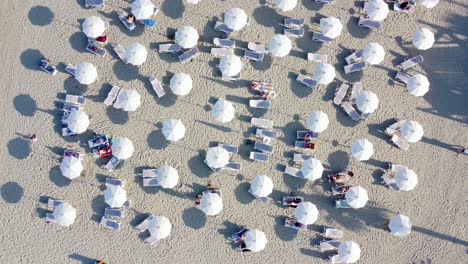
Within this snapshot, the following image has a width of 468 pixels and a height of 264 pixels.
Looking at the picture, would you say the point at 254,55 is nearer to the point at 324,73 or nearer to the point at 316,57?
the point at 316,57

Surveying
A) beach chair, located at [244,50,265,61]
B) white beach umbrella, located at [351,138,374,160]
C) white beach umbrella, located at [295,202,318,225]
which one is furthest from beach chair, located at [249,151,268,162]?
beach chair, located at [244,50,265,61]

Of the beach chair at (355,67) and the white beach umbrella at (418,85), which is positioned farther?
the beach chair at (355,67)

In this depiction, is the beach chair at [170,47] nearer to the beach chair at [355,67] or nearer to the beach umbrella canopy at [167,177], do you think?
the beach umbrella canopy at [167,177]

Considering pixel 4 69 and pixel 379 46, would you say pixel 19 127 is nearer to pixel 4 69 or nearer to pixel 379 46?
pixel 4 69

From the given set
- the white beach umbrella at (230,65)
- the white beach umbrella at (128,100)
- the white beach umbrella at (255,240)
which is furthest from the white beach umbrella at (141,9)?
the white beach umbrella at (255,240)

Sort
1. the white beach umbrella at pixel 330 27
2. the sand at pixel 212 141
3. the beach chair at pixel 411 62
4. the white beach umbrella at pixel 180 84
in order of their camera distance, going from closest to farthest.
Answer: the white beach umbrella at pixel 180 84, the white beach umbrella at pixel 330 27, the sand at pixel 212 141, the beach chair at pixel 411 62

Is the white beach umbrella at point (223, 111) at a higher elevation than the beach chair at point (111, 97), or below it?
higher
